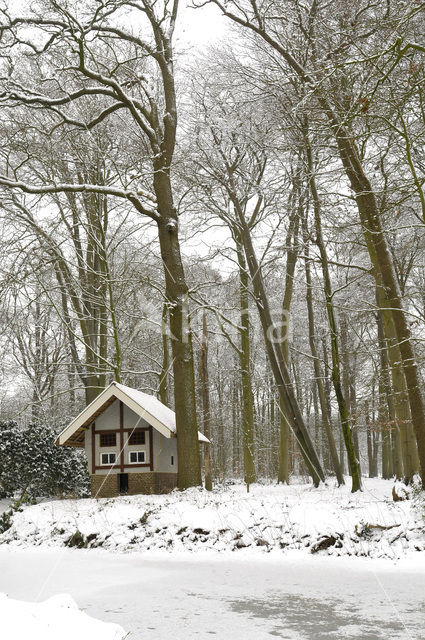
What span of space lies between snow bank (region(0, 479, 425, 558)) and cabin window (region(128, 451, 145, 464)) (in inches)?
90.6

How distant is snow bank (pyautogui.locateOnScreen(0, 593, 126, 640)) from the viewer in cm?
315

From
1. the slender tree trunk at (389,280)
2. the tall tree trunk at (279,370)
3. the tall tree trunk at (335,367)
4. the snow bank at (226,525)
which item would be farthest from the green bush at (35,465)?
the slender tree trunk at (389,280)

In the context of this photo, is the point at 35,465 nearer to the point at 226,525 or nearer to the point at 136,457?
the point at 136,457

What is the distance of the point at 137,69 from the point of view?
18.3 m

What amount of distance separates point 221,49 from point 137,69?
3.36 metres

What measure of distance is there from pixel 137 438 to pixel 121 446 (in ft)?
1.60

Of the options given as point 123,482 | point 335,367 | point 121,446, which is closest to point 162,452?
point 121,446

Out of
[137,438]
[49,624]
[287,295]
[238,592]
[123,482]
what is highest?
[287,295]

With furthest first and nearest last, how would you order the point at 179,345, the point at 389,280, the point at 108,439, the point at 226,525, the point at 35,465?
the point at 35,465 → the point at 108,439 → the point at 179,345 → the point at 389,280 → the point at 226,525

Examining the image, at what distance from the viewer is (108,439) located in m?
17.0

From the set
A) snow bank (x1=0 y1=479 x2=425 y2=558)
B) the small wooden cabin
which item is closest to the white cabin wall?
the small wooden cabin

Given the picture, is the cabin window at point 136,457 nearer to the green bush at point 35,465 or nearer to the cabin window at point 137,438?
the cabin window at point 137,438

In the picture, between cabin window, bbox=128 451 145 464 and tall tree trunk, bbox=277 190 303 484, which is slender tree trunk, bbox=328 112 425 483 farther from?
cabin window, bbox=128 451 145 464

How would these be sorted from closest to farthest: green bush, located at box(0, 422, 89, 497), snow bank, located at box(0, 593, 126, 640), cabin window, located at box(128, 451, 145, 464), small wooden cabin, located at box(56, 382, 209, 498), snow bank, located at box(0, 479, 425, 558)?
snow bank, located at box(0, 593, 126, 640) < snow bank, located at box(0, 479, 425, 558) < small wooden cabin, located at box(56, 382, 209, 498) < cabin window, located at box(128, 451, 145, 464) < green bush, located at box(0, 422, 89, 497)
